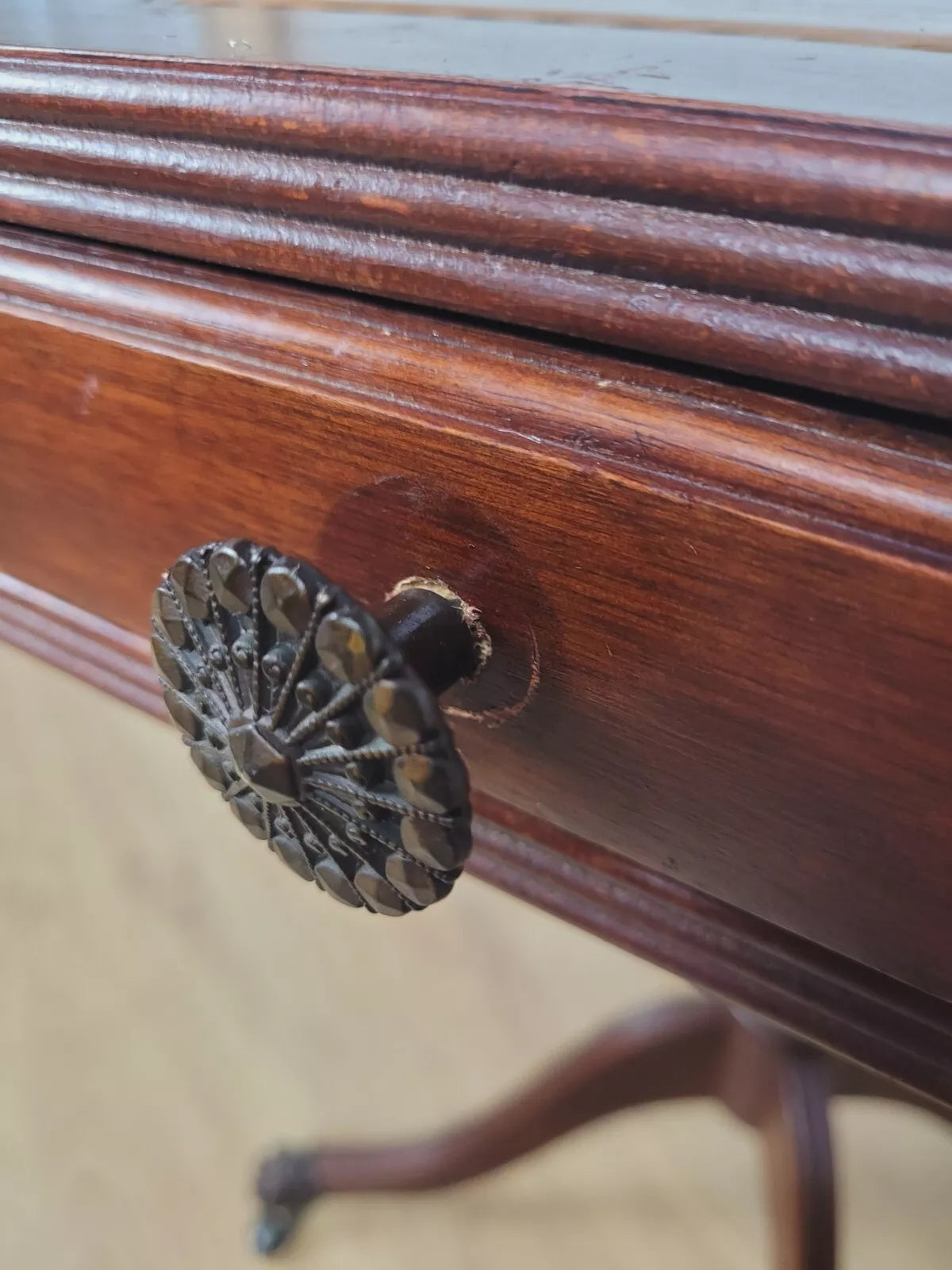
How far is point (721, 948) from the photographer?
0.31 m

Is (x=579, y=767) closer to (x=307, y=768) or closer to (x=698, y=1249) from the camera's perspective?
(x=307, y=768)

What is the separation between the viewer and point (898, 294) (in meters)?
0.17

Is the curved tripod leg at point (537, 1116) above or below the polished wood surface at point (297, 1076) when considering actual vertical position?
above

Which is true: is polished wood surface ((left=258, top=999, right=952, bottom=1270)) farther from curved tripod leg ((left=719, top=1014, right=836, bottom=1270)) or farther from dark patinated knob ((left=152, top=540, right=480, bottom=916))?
dark patinated knob ((left=152, top=540, right=480, bottom=916))

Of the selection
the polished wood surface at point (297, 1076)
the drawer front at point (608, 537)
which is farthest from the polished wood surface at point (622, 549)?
the polished wood surface at point (297, 1076)

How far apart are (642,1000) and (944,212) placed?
2.68 ft

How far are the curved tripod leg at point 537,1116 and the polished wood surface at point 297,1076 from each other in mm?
48

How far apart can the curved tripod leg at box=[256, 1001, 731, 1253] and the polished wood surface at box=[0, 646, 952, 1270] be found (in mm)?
48

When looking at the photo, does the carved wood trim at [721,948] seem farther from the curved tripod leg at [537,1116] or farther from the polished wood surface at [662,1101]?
the curved tripod leg at [537,1116]

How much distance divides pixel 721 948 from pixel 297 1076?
658 mm

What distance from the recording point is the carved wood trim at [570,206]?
6.9 inches

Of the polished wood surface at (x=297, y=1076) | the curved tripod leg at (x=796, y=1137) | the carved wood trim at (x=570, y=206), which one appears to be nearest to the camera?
the carved wood trim at (x=570, y=206)

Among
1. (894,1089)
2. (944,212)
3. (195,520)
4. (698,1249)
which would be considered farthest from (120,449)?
(698,1249)

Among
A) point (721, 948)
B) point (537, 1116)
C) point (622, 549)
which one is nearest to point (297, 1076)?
point (537, 1116)
